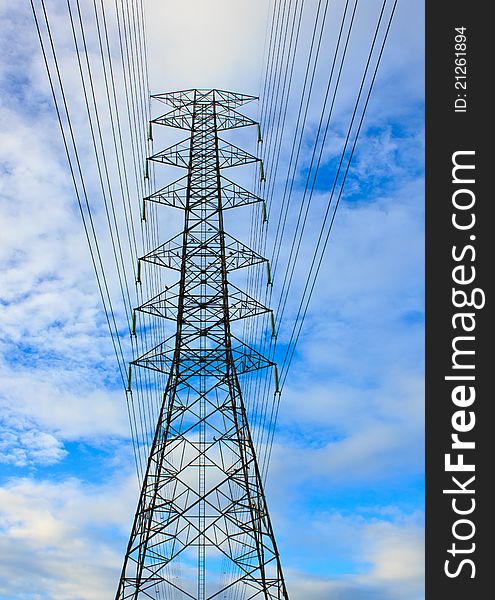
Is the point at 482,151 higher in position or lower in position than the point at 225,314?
lower

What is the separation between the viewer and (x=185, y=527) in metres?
25.5

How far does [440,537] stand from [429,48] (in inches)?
355

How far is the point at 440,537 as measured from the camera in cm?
1214

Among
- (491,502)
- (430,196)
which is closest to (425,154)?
(430,196)

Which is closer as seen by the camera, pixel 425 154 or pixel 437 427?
pixel 437 427

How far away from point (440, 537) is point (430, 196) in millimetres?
6036

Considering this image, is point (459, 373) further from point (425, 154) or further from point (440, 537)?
point (425, 154)

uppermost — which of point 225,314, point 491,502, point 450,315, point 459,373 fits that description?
point 225,314

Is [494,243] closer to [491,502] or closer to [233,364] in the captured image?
[491,502]

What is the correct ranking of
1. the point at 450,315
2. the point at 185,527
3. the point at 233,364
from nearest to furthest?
1. the point at 450,315
2. the point at 185,527
3. the point at 233,364

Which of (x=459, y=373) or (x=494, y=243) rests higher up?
(x=494, y=243)

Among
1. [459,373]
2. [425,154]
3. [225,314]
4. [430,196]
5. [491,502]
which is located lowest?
[491,502]

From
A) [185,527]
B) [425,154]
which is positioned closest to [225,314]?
[185,527]

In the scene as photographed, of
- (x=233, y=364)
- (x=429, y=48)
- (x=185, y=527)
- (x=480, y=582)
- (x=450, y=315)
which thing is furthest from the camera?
(x=233, y=364)
